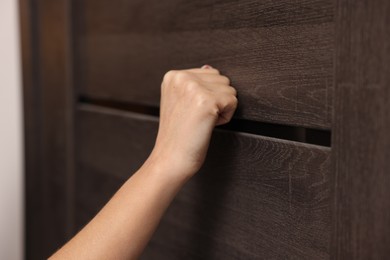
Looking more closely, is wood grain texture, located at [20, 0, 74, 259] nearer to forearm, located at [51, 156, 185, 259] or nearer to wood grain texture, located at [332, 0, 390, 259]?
forearm, located at [51, 156, 185, 259]

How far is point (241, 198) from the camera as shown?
2.24 ft

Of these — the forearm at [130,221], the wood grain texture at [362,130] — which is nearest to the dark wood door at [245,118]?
the wood grain texture at [362,130]

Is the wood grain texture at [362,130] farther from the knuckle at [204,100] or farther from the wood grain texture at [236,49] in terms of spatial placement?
the knuckle at [204,100]

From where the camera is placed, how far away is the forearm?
638mm

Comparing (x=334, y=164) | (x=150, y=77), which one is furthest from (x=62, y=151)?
(x=334, y=164)

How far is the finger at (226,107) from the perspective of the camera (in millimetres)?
640

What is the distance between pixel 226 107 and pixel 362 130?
0.19 m

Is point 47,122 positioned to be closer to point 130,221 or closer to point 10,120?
point 10,120

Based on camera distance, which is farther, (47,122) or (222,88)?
(47,122)

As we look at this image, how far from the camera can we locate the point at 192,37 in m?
0.75

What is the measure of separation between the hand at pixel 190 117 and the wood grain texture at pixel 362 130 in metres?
0.16

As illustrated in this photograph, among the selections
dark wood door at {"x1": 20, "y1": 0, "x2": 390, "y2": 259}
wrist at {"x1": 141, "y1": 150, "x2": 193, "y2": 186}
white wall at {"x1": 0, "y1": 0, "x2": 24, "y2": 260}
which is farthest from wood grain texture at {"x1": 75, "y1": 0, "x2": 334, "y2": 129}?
white wall at {"x1": 0, "y1": 0, "x2": 24, "y2": 260}

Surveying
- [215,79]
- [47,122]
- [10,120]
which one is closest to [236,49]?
[215,79]

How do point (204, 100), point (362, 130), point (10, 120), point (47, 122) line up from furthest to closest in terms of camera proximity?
point (10, 120), point (47, 122), point (204, 100), point (362, 130)
